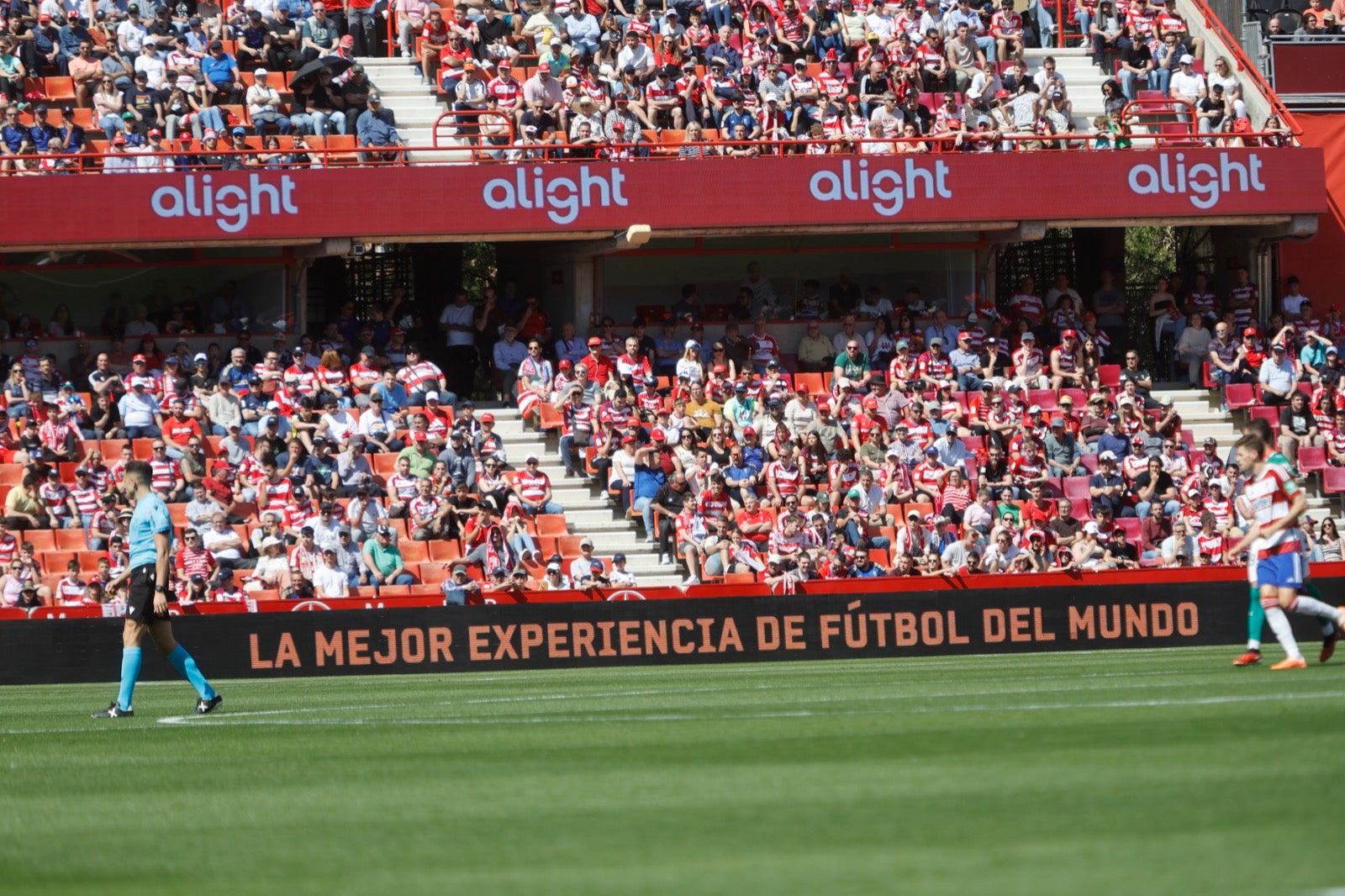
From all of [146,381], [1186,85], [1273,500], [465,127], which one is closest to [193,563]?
[146,381]

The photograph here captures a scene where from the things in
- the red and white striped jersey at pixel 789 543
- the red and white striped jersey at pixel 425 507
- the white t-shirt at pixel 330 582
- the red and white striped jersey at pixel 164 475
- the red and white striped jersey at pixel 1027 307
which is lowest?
the white t-shirt at pixel 330 582

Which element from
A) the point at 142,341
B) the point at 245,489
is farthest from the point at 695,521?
the point at 142,341

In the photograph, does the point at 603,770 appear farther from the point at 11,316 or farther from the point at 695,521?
the point at 11,316

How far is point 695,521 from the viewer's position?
24.2 m

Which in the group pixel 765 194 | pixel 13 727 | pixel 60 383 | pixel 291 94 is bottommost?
pixel 13 727

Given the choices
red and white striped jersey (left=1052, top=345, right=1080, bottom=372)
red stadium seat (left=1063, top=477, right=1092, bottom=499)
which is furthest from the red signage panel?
red stadium seat (left=1063, top=477, right=1092, bottom=499)

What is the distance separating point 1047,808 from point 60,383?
21.5 meters

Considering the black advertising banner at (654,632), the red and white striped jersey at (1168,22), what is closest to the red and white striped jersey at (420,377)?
the black advertising banner at (654,632)

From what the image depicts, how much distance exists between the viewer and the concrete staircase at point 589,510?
24297 millimetres

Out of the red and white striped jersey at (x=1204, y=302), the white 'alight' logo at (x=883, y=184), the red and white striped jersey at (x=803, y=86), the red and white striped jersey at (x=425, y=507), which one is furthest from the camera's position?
the red and white striped jersey at (x=1204, y=302)

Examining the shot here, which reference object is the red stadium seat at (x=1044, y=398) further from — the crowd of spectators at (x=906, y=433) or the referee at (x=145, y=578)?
the referee at (x=145, y=578)

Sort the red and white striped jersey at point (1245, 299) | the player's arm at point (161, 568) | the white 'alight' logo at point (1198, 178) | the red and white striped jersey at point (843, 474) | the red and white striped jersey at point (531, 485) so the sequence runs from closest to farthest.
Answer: the player's arm at point (161, 568) < the red and white striped jersey at point (531, 485) < the red and white striped jersey at point (843, 474) < the white 'alight' logo at point (1198, 178) < the red and white striped jersey at point (1245, 299)

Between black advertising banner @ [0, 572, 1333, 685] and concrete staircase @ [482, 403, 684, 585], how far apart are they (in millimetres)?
3205

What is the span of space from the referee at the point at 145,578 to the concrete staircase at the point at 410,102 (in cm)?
1567
